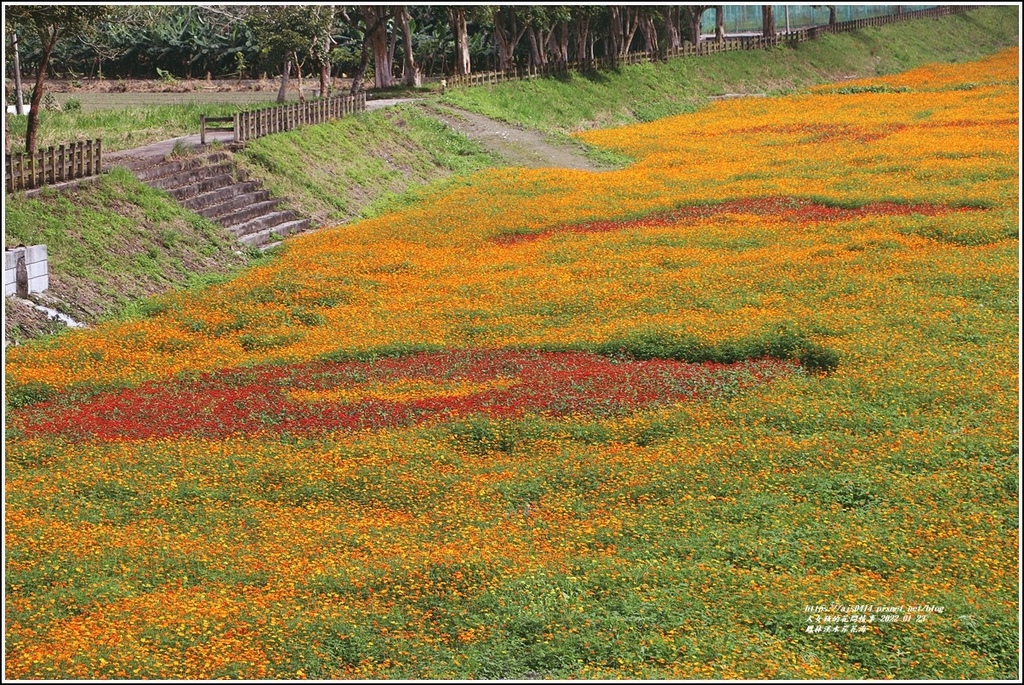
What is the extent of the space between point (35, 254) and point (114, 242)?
3.84 meters

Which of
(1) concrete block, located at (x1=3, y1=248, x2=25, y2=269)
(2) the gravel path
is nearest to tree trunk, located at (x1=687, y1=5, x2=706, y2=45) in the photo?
(2) the gravel path

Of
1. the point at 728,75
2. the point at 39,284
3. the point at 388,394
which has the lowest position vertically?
the point at 388,394

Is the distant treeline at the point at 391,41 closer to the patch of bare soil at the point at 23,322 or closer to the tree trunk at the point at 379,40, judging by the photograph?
the tree trunk at the point at 379,40

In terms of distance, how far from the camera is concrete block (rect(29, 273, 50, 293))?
2602 cm

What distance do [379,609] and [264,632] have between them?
1.19 m

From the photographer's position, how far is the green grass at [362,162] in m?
38.6

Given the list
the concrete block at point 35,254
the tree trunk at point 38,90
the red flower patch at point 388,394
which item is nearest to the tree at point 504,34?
the tree trunk at point 38,90

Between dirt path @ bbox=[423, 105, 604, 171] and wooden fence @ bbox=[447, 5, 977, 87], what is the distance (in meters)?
6.07

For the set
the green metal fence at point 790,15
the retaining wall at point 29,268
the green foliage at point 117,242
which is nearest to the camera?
the retaining wall at point 29,268

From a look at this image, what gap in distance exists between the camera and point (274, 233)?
35.5 metres

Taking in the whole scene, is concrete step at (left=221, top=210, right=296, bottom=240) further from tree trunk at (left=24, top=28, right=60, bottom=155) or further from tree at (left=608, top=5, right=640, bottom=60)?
tree at (left=608, top=5, right=640, bottom=60)

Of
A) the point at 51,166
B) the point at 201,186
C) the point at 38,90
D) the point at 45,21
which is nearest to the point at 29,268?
the point at 51,166

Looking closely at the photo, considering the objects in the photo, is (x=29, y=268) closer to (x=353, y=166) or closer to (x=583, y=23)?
(x=353, y=166)

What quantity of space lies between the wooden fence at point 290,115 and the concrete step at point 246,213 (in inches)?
116
